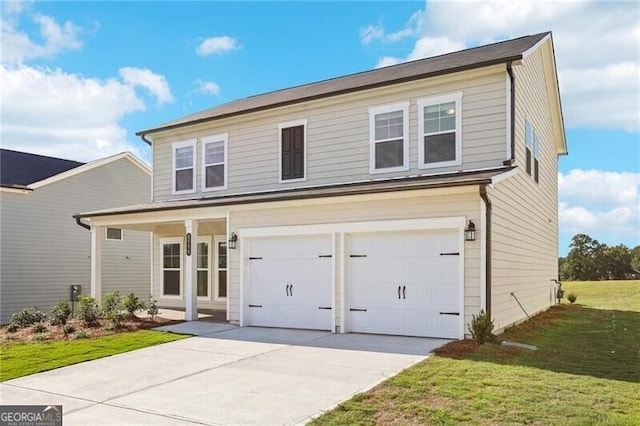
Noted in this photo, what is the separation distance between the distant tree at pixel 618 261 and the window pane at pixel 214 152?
120 feet

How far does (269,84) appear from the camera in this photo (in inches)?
706

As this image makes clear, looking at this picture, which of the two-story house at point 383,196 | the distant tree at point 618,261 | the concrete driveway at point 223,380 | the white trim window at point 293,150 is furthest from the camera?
the distant tree at point 618,261

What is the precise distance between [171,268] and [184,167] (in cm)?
389

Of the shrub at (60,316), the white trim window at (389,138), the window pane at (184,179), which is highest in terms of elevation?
the white trim window at (389,138)

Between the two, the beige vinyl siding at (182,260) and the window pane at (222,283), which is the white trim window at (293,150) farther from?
the window pane at (222,283)

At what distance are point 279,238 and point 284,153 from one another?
2775mm

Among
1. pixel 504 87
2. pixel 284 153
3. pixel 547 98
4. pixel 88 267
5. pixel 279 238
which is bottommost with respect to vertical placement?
pixel 88 267

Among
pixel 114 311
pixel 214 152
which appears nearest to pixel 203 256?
pixel 214 152

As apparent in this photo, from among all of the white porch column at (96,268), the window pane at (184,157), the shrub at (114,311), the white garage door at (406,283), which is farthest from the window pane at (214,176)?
the white garage door at (406,283)

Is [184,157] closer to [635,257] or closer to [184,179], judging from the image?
[184,179]

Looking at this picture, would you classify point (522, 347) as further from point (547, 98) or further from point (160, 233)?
point (160, 233)

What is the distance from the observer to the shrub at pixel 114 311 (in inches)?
479

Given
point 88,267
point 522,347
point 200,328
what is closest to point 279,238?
point 200,328

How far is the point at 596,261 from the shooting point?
139 ft
